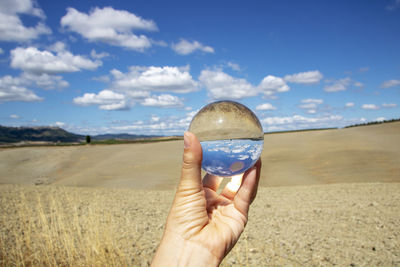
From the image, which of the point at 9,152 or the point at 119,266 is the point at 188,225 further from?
the point at 9,152

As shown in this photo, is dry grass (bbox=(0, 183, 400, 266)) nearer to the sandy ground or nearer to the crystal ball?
the crystal ball

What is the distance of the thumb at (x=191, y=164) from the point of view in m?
2.29

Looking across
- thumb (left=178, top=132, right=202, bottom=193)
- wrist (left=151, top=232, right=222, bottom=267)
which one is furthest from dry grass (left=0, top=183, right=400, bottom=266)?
thumb (left=178, top=132, right=202, bottom=193)

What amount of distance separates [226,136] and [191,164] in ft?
1.82

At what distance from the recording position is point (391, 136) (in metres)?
31.2

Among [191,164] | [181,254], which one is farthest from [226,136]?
[181,254]

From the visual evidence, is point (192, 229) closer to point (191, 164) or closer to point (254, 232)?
point (191, 164)

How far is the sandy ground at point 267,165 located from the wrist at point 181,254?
59.4ft

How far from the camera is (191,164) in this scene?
230 cm

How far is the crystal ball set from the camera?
2645 mm

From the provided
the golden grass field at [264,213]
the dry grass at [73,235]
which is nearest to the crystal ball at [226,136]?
the golden grass field at [264,213]

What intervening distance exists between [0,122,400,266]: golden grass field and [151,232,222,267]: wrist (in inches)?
83.3

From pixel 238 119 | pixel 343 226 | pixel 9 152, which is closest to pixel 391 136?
pixel 343 226

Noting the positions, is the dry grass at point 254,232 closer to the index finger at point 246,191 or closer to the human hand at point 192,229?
the index finger at point 246,191
